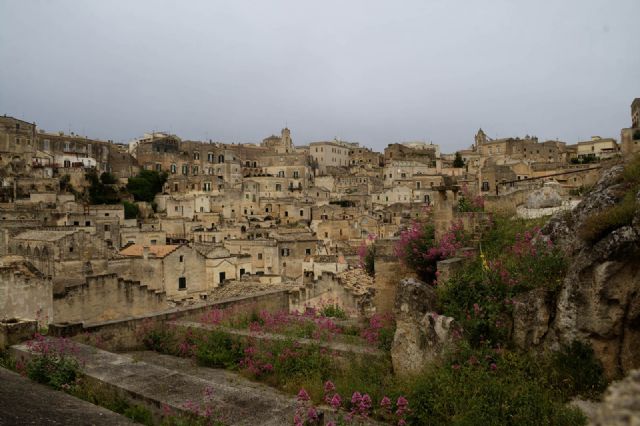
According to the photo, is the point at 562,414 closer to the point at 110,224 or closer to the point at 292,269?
the point at 292,269

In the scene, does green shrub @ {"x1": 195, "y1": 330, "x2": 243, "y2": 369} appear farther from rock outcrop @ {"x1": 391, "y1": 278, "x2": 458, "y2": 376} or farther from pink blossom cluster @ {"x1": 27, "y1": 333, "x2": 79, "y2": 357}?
rock outcrop @ {"x1": 391, "y1": 278, "x2": 458, "y2": 376}

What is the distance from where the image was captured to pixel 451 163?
90062 mm

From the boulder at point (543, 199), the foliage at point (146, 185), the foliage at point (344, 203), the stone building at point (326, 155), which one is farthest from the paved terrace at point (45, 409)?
the stone building at point (326, 155)

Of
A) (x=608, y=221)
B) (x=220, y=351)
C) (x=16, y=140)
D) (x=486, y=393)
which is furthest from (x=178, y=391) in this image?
(x=16, y=140)

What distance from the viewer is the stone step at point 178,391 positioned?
16.1 ft

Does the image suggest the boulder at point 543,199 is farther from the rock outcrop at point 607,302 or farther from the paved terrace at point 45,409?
the paved terrace at point 45,409

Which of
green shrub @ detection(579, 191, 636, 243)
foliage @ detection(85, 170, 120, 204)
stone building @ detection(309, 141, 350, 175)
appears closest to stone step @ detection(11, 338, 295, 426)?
green shrub @ detection(579, 191, 636, 243)

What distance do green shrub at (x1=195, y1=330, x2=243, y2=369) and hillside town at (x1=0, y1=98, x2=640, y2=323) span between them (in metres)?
2.83

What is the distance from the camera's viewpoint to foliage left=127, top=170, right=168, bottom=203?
73.6 metres

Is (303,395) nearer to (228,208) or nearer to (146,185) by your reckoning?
(228,208)

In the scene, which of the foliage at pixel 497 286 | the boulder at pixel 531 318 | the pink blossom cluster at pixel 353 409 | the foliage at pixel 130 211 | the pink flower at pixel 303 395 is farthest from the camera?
the foliage at pixel 130 211

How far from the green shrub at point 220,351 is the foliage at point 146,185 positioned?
68.9m

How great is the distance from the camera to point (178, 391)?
220 inches

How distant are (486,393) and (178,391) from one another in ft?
11.1
